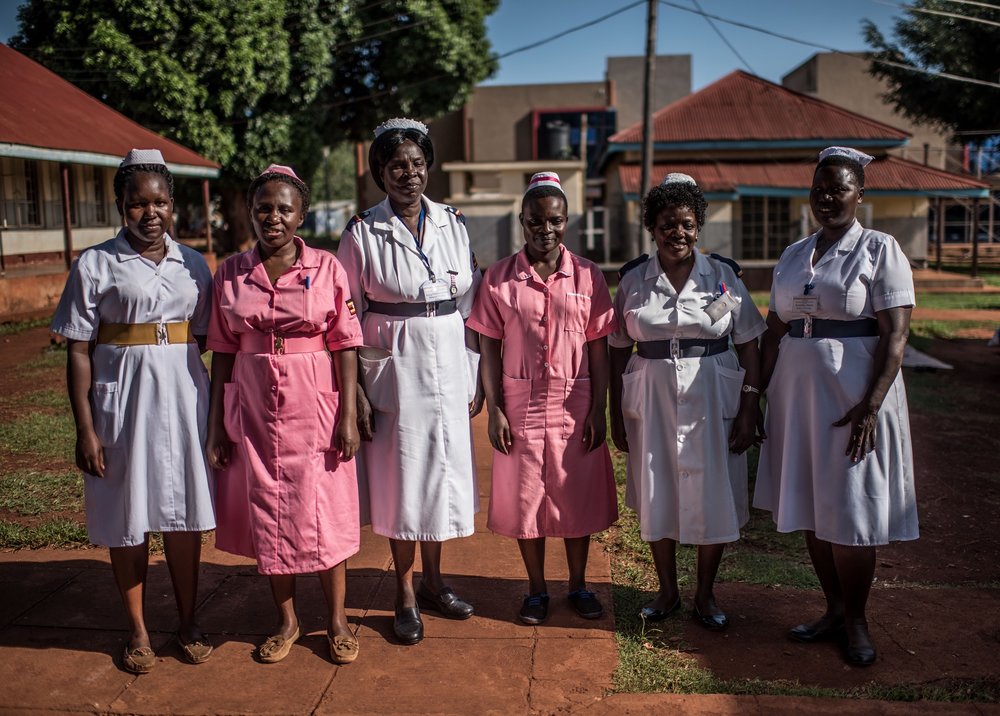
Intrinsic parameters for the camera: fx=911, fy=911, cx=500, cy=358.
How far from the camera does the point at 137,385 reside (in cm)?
354

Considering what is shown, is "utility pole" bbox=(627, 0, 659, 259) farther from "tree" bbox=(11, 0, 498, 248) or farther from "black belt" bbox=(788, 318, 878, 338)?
"black belt" bbox=(788, 318, 878, 338)

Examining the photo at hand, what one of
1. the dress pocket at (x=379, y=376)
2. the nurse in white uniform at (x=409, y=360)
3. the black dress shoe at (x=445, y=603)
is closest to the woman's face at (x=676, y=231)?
the nurse in white uniform at (x=409, y=360)

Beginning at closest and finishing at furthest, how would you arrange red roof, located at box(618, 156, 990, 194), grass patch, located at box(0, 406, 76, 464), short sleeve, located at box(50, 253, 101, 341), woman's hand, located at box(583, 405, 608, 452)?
short sleeve, located at box(50, 253, 101, 341) → woman's hand, located at box(583, 405, 608, 452) → grass patch, located at box(0, 406, 76, 464) → red roof, located at box(618, 156, 990, 194)

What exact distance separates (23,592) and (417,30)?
20595 mm

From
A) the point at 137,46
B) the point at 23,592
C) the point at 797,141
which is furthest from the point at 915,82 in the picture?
the point at 23,592

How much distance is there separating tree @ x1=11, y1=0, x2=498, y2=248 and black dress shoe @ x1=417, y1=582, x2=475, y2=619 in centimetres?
1159

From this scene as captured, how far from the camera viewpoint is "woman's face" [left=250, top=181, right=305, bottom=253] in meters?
3.55

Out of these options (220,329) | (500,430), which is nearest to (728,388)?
(500,430)

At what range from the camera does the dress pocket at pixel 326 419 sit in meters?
3.61

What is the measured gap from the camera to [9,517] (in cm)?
535

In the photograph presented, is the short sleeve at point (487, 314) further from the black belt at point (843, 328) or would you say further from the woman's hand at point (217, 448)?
the black belt at point (843, 328)

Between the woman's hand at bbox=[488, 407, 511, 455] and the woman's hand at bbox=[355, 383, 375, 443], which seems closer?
the woman's hand at bbox=[355, 383, 375, 443]

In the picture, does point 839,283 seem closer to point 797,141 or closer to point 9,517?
point 9,517

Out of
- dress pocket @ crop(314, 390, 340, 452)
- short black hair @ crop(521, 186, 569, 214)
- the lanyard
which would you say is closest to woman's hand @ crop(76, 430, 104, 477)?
dress pocket @ crop(314, 390, 340, 452)
